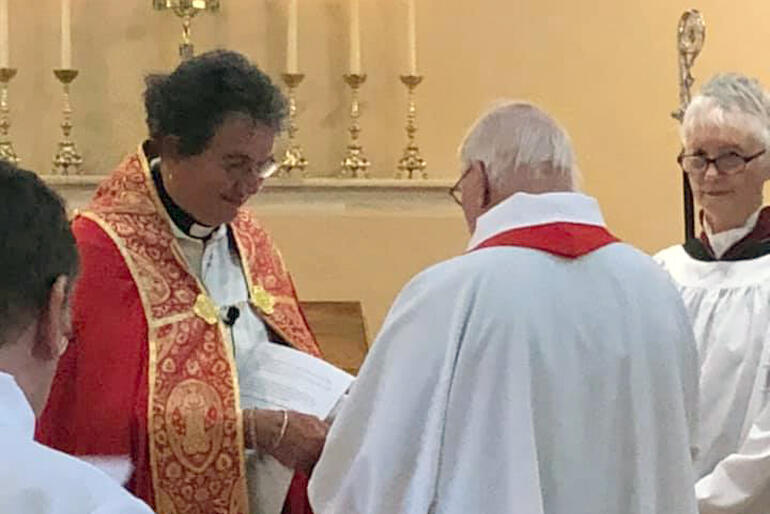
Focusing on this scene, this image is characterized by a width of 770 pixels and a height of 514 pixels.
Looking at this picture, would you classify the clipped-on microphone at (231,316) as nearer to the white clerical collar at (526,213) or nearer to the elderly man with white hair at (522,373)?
the elderly man with white hair at (522,373)

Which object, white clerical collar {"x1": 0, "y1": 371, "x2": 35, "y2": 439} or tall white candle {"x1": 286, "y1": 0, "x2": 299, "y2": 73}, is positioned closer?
white clerical collar {"x1": 0, "y1": 371, "x2": 35, "y2": 439}

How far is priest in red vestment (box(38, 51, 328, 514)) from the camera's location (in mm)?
2514

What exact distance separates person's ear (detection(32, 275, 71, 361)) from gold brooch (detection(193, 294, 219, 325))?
50.1 inches

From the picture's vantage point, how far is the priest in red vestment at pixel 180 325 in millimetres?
2514

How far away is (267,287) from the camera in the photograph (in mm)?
2750

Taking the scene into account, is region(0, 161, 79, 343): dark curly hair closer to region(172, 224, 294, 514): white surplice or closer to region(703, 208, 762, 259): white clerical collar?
region(172, 224, 294, 514): white surplice

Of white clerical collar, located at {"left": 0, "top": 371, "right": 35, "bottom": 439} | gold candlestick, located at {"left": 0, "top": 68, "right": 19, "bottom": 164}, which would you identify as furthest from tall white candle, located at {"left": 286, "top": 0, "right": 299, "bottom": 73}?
white clerical collar, located at {"left": 0, "top": 371, "right": 35, "bottom": 439}

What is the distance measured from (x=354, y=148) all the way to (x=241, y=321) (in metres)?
1.53

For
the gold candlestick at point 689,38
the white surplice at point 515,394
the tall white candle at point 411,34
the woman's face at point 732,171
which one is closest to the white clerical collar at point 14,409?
the white surplice at point 515,394

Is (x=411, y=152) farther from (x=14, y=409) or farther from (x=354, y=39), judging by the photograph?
(x=14, y=409)

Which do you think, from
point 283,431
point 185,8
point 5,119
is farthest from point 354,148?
point 283,431

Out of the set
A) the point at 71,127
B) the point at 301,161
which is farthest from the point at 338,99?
the point at 71,127

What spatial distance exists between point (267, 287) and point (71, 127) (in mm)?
1531

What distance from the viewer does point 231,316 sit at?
2656 mm
